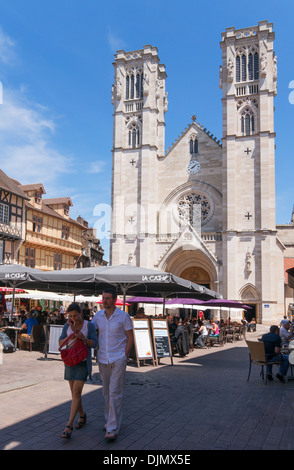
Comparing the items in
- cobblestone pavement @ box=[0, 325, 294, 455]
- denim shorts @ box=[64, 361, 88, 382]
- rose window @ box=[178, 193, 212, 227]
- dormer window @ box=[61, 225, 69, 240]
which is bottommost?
cobblestone pavement @ box=[0, 325, 294, 455]

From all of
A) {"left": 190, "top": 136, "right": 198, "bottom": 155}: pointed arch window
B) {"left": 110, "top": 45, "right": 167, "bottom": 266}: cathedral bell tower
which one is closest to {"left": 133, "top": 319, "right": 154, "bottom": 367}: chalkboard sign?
{"left": 110, "top": 45, "right": 167, "bottom": 266}: cathedral bell tower

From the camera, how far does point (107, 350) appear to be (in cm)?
524

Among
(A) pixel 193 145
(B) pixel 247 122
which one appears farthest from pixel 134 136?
(B) pixel 247 122

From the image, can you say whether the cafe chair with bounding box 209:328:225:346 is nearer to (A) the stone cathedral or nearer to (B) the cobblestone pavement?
(B) the cobblestone pavement

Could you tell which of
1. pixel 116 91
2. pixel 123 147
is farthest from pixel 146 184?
pixel 116 91

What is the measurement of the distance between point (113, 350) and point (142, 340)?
6350 millimetres

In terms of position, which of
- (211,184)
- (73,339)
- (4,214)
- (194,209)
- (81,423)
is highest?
(211,184)

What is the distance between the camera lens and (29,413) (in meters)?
6.12

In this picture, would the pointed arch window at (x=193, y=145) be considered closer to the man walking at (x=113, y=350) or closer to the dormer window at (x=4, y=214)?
the dormer window at (x=4, y=214)

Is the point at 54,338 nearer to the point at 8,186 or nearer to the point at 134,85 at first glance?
the point at 8,186

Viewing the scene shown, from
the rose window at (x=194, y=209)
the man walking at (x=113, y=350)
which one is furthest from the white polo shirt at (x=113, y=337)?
the rose window at (x=194, y=209)

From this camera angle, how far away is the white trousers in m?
5.00

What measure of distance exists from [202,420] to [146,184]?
31.6 metres

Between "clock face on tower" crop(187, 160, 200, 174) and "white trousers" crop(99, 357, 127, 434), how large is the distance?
109ft
